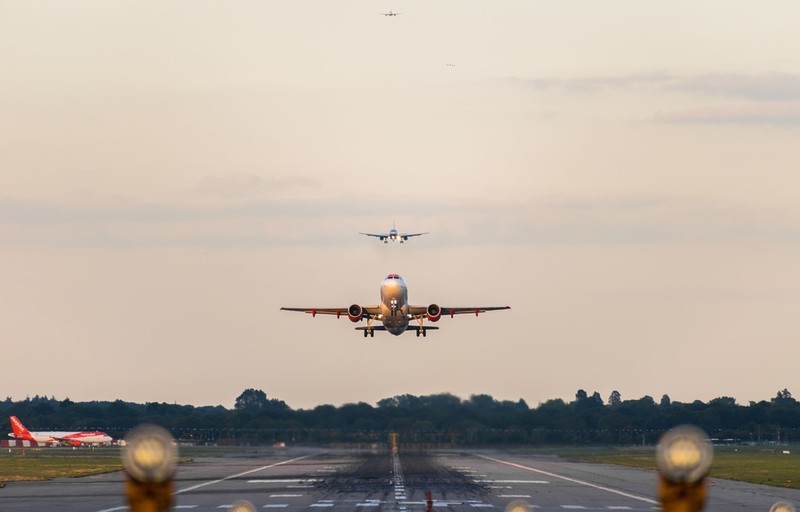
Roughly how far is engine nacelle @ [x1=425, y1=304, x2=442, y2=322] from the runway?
11632 millimetres

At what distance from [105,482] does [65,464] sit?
36721 millimetres

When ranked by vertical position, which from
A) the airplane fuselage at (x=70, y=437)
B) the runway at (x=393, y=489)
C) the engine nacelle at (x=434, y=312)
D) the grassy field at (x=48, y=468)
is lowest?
the runway at (x=393, y=489)

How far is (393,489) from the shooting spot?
229ft

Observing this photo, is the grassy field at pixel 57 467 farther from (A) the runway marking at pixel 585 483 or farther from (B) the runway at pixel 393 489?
(A) the runway marking at pixel 585 483

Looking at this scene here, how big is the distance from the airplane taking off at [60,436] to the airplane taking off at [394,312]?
3638 inches

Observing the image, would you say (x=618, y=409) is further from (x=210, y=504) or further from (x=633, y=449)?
(x=210, y=504)

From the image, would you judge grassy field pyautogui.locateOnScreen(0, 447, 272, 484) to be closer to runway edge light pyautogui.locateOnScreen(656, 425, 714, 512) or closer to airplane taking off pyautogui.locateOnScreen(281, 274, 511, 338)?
airplane taking off pyautogui.locateOnScreen(281, 274, 511, 338)

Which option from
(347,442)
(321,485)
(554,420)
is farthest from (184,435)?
(321,485)

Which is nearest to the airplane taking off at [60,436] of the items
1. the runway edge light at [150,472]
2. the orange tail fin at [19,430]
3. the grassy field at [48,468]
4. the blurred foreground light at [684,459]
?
the orange tail fin at [19,430]

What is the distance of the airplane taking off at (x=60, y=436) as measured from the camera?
176 metres

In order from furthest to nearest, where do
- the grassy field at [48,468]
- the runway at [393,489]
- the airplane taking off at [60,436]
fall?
the airplane taking off at [60,436] < the grassy field at [48,468] < the runway at [393,489]

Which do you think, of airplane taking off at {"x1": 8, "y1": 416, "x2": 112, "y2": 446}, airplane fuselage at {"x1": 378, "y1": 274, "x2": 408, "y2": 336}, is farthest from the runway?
airplane taking off at {"x1": 8, "y1": 416, "x2": 112, "y2": 446}

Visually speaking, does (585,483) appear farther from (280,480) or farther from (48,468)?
(48,468)

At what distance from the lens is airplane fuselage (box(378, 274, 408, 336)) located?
291 feet
